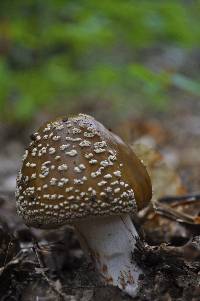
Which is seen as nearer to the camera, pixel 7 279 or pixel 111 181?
pixel 111 181

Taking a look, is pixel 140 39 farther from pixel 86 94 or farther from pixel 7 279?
pixel 7 279

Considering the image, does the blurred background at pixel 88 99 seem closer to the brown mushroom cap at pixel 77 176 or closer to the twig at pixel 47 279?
the twig at pixel 47 279

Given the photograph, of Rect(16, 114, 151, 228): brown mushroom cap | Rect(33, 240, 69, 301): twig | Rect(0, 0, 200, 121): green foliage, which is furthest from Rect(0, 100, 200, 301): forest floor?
Rect(0, 0, 200, 121): green foliage

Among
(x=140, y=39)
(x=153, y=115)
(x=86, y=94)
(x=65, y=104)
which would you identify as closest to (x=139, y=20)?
(x=140, y=39)

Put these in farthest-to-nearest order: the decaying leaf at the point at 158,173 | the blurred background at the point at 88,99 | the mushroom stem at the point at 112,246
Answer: the decaying leaf at the point at 158,173 → the blurred background at the point at 88,99 → the mushroom stem at the point at 112,246

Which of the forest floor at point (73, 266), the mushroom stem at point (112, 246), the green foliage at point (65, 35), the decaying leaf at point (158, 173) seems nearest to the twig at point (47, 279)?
the forest floor at point (73, 266)

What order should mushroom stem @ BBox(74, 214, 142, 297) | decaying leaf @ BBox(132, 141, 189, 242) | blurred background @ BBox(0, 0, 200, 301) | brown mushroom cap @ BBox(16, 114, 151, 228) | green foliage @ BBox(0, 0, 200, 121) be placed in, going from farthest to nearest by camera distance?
green foliage @ BBox(0, 0, 200, 121), decaying leaf @ BBox(132, 141, 189, 242), blurred background @ BBox(0, 0, 200, 301), mushroom stem @ BBox(74, 214, 142, 297), brown mushroom cap @ BBox(16, 114, 151, 228)

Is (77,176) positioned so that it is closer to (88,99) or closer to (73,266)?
(73,266)

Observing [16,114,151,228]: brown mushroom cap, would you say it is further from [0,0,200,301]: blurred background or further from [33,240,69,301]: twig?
[0,0,200,301]: blurred background
